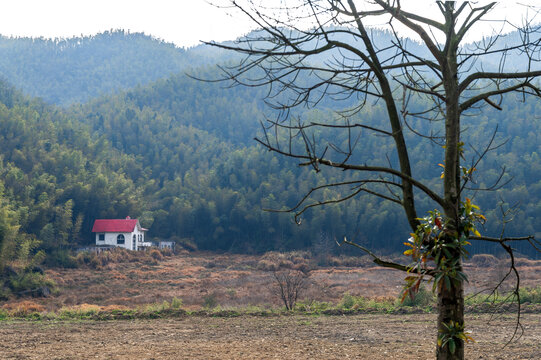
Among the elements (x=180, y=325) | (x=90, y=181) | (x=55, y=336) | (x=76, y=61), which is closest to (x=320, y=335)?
(x=180, y=325)

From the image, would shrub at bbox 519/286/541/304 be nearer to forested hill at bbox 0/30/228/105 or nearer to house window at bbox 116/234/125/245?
house window at bbox 116/234/125/245

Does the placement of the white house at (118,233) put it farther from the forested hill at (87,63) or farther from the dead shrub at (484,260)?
the forested hill at (87,63)

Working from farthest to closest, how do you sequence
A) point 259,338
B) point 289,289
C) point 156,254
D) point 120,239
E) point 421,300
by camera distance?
point 120,239, point 156,254, point 289,289, point 421,300, point 259,338

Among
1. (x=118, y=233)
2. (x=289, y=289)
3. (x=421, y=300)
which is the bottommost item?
(x=421, y=300)

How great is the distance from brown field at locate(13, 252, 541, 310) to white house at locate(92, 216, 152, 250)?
462 centimetres

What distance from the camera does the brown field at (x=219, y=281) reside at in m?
24.7

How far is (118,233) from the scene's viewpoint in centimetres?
5128

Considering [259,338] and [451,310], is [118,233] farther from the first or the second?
[451,310]

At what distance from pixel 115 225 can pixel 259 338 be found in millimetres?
44295

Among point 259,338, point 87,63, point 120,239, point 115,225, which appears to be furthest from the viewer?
point 87,63

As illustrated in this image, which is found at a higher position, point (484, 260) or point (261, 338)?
point (261, 338)

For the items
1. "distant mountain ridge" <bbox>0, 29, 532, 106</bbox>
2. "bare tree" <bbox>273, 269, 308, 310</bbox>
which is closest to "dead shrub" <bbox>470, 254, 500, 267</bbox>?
"bare tree" <bbox>273, 269, 308, 310</bbox>

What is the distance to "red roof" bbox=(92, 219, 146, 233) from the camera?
168 ft

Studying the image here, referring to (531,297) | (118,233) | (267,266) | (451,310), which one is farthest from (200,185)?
(451,310)
